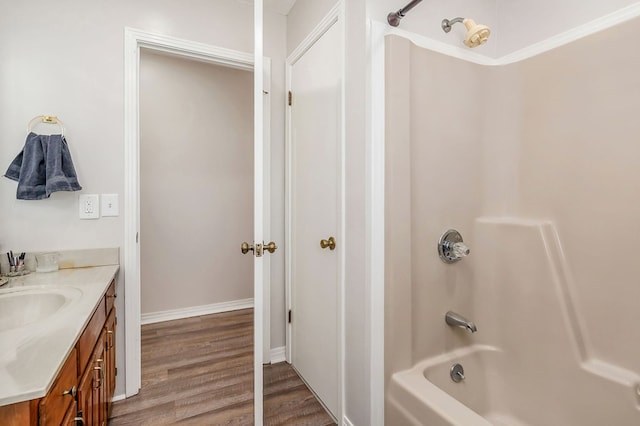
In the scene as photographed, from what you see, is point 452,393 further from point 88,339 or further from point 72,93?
point 72,93

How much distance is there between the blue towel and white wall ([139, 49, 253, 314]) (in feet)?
4.57

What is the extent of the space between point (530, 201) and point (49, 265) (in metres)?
2.51

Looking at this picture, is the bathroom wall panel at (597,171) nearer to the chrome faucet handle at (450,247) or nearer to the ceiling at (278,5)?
the chrome faucet handle at (450,247)

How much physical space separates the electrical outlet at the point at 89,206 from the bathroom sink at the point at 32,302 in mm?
512

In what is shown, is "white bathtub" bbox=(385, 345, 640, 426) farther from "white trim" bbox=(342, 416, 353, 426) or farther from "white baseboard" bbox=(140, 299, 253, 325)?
"white baseboard" bbox=(140, 299, 253, 325)

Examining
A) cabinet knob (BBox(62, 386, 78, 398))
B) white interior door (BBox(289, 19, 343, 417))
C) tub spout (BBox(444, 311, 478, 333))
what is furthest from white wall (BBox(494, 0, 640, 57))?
cabinet knob (BBox(62, 386, 78, 398))

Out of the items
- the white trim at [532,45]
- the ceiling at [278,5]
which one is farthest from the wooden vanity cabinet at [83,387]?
the ceiling at [278,5]

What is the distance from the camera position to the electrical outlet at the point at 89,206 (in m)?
1.73

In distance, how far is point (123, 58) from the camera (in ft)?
5.88

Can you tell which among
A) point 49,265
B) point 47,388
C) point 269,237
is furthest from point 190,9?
point 47,388

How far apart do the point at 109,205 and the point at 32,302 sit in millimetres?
651

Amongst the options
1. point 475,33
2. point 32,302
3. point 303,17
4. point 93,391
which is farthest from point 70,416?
point 303,17

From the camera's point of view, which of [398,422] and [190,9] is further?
[190,9]

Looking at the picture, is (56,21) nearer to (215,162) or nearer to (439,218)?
(215,162)
